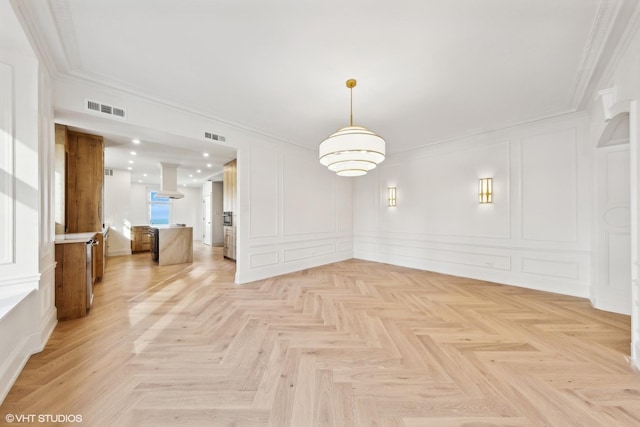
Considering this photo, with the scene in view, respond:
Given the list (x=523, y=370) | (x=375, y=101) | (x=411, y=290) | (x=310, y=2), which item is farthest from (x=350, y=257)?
(x=310, y=2)

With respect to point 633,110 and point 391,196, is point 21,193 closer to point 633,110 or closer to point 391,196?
point 633,110

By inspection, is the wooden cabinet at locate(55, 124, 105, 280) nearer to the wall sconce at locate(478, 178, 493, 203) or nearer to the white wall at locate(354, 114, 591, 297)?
the white wall at locate(354, 114, 591, 297)

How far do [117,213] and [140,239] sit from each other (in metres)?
1.05

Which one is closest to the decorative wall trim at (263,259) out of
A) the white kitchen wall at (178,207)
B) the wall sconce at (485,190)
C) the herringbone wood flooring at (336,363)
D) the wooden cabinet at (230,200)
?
the herringbone wood flooring at (336,363)

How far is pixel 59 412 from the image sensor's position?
158cm

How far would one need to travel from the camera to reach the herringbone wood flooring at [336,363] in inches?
63.4

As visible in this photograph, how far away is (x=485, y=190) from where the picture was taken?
4809 millimetres

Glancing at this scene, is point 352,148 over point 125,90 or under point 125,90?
under

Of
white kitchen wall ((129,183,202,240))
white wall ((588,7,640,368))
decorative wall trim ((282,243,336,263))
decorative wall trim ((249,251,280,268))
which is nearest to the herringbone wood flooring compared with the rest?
white wall ((588,7,640,368))

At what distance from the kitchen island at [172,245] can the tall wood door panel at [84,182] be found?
155 centimetres

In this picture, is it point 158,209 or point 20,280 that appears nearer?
point 20,280

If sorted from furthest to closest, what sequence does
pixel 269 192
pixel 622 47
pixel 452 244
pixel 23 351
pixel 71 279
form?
pixel 452 244 < pixel 269 192 < pixel 71 279 < pixel 622 47 < pixel 23 351

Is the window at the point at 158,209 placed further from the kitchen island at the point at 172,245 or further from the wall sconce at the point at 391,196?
the wall sconce at the point at 391,196

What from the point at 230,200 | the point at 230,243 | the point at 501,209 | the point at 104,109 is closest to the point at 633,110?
the point at 501,209
